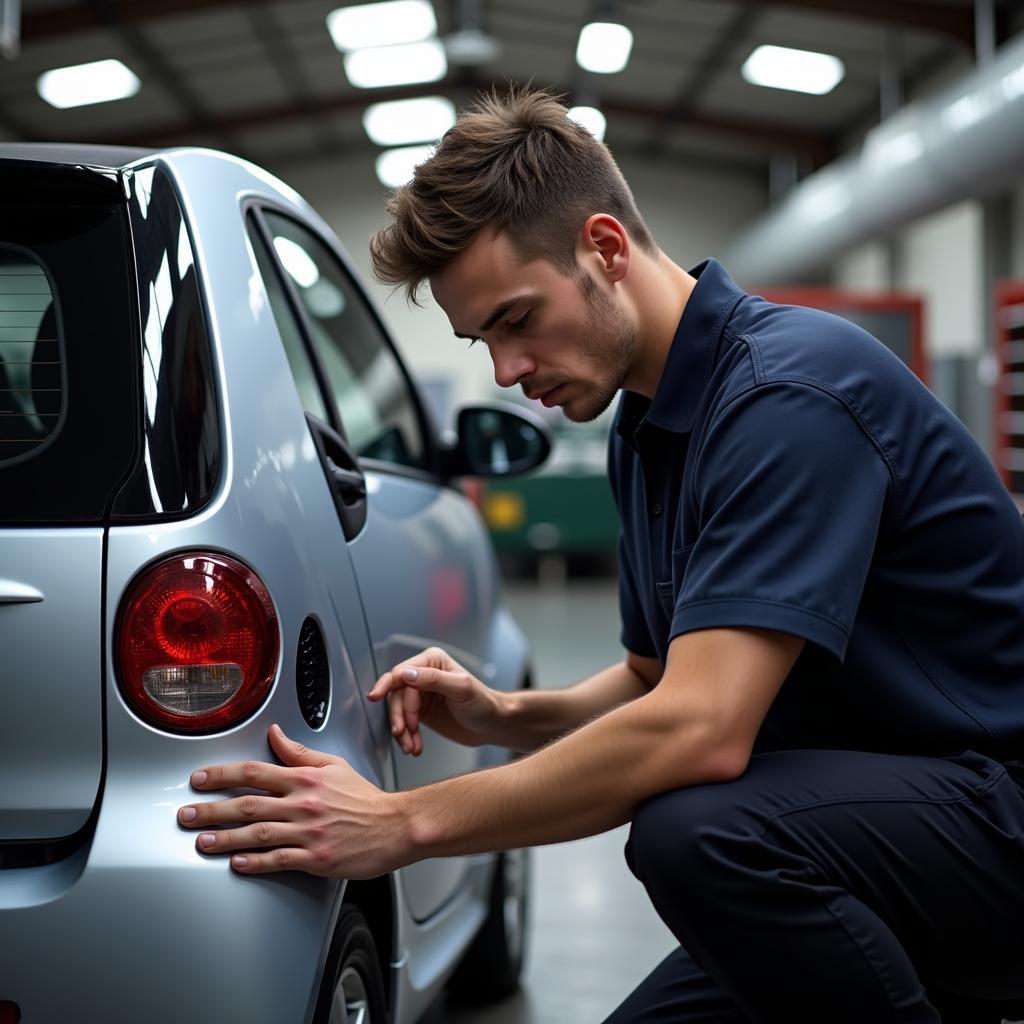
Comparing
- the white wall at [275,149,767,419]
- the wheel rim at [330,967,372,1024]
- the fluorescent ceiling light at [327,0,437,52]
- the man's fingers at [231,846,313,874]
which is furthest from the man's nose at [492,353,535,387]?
the white wall at [275,149,767,419]

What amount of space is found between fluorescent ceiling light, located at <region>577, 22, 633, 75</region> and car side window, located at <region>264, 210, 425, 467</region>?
10415mm

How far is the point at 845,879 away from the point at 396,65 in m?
14.5

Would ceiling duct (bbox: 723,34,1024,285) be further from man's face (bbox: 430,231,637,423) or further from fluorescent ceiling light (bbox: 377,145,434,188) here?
man's face (bbox: 430,231,637,423)

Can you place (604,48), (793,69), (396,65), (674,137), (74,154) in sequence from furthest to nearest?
(674,137) → (396,65) → (793,69) → (604,48) → (74,154)

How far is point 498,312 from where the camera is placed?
162 cm

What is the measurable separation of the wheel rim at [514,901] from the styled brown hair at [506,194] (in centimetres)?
144

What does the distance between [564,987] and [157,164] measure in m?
2.05

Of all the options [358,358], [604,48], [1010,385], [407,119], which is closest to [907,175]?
[1010,385]

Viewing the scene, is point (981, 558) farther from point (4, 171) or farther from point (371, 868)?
point (4, 171)

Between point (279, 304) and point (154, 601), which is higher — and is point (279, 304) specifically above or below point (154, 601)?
above

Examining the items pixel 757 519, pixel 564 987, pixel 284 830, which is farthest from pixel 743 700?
pixel 564 987

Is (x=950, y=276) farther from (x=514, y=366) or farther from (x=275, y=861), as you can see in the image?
(x=275, y=861)

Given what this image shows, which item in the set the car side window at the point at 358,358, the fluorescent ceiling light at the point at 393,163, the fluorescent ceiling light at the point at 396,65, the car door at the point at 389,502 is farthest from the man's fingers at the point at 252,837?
the fluorescent ceiling light at the point at 393,163

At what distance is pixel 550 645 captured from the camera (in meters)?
8.34
